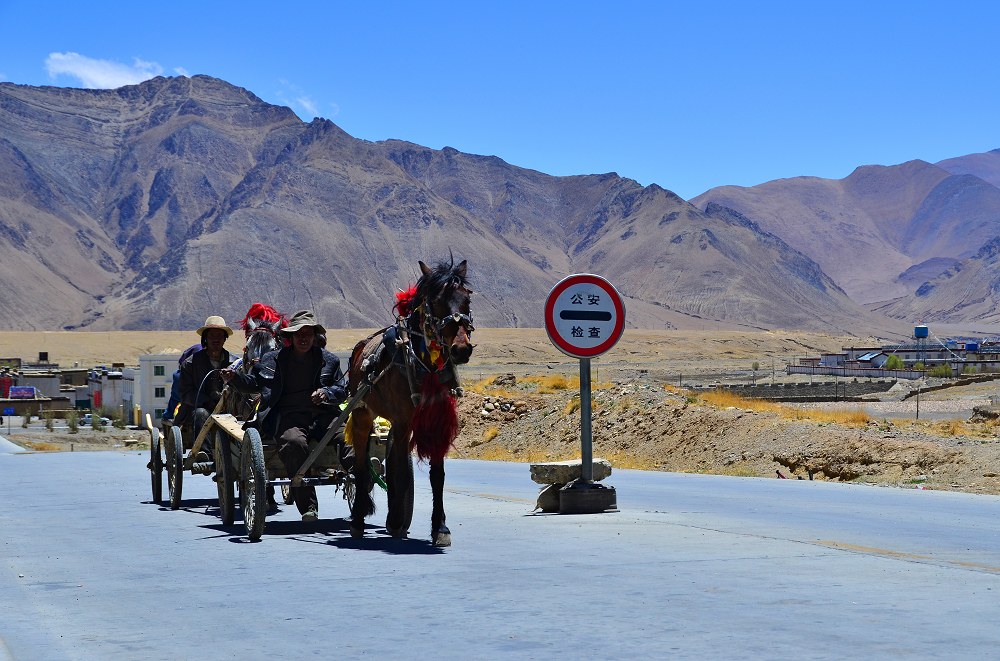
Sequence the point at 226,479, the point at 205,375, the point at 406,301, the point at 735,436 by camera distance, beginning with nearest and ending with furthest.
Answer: the point at 406,301 < the point at 226,479 < the point at 205,375 < the point at 735,436

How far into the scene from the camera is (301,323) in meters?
12.5

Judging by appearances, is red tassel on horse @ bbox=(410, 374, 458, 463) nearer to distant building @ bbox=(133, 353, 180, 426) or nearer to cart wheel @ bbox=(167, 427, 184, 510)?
cart wheel @ bbox=(167, 427, 184, 510)

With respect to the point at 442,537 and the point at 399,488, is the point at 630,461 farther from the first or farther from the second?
the point at 442,537

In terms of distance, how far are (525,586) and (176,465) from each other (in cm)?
804

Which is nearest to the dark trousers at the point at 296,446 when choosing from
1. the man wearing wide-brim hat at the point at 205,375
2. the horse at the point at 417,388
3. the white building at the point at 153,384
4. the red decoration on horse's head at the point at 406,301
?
the horse at the point at 417,388

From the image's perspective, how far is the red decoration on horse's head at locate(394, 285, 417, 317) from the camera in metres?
10.9

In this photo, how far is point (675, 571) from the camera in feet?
27.2

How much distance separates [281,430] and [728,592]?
234 inches

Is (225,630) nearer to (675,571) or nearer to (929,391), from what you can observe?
(675,571)

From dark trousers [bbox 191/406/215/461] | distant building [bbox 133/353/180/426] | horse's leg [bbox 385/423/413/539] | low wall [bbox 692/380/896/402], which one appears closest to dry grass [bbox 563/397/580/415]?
dark trousers [bbox 191/406/215/461]

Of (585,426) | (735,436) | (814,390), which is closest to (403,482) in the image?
(585,426)

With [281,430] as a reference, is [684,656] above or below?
below

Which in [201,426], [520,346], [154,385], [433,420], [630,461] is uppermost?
[520,346]

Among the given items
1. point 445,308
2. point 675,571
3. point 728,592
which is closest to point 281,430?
point 445,308
